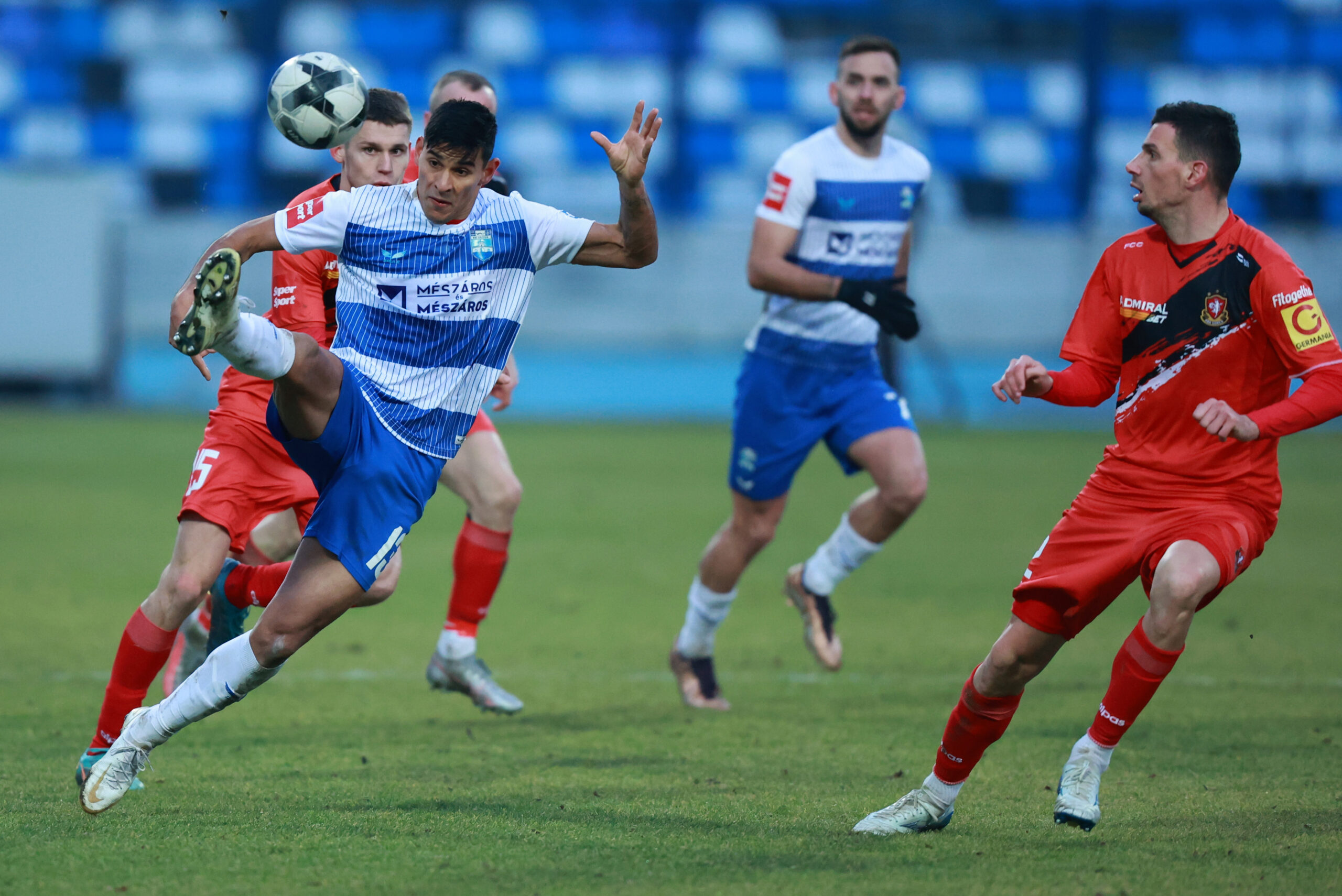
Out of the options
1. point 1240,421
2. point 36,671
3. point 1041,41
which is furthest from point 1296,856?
point 1041,41

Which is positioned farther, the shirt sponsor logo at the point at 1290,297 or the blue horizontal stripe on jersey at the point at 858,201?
the blue horizontal stripe on jersey at the point at 858,201

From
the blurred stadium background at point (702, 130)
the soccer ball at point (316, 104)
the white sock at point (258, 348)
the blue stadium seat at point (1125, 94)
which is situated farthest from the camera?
the blue stadium seat at point (1125, 94)

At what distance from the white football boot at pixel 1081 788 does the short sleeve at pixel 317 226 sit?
8.45 feet

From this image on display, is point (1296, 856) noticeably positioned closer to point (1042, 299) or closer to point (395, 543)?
point (395, 543)

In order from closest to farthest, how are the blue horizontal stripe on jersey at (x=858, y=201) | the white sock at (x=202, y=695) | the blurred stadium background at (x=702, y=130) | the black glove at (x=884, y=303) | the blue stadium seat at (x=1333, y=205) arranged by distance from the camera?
the white sock at (x=202, y=695) < the black glove at (x=884, y=303) < the blue horizontal stripe on jersey at (x=858, y=201) < the blurred stadium background at (x=702, y=130) < the blue stadium seat at (x=1333, y=205)

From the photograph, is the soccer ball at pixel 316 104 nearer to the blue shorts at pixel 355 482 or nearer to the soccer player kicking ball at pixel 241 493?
the soccer player kicking ball at pixel 241 493

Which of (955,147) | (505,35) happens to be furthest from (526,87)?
(955,147)

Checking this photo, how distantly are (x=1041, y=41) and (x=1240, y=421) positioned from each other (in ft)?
76.5

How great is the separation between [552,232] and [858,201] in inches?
98.0

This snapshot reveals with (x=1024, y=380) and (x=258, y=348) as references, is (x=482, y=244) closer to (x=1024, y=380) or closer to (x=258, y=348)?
(x=258, y=348)

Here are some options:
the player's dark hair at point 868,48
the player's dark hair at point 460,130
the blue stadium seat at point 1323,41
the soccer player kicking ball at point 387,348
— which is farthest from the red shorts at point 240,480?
the blue stadium seat at point 1323,41

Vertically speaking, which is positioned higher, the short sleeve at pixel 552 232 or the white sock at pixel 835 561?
the short sleeve at pixel 552 232

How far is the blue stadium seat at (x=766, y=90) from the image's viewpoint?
1059 inches

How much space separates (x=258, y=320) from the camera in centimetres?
394
